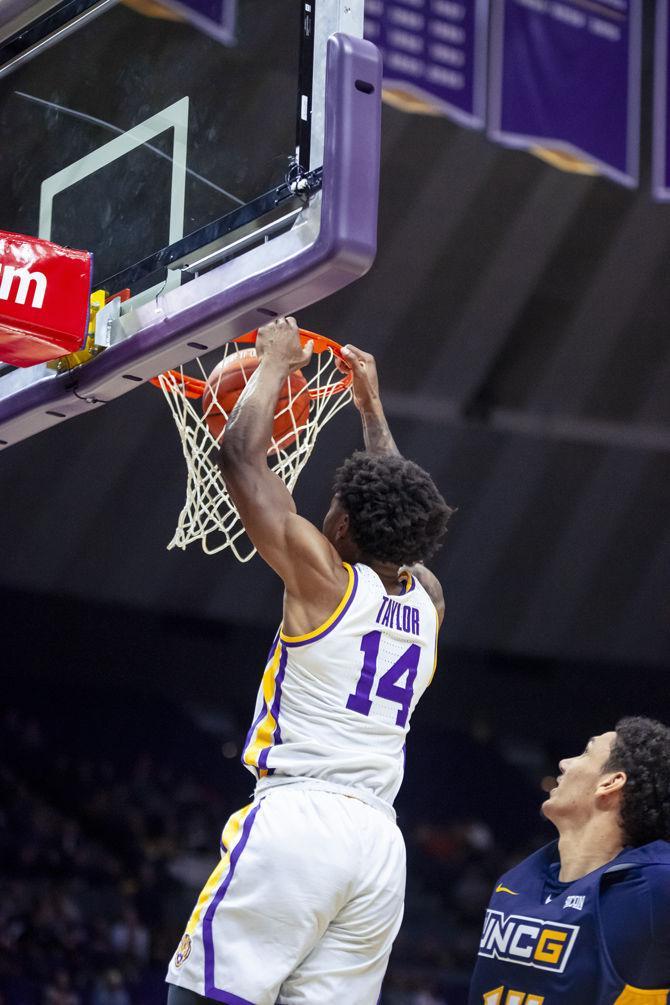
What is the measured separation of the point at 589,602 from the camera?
1157cm

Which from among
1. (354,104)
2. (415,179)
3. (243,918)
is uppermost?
(415,179)

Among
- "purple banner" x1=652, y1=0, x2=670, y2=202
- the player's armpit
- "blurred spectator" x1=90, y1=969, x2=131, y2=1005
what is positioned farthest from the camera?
"blurred spectator" x1=90, y1=969, x2=131, y2=1005

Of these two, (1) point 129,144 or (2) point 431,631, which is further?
(1) point 129,144

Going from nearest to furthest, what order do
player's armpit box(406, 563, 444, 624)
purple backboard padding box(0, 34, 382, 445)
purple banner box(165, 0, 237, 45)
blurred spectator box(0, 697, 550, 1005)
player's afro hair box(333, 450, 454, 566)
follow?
purple backboard padding box(0, 34, 382, 445)
player's afro hair box(333, 450, 454, 566)
purple banner box(165, 0, 237, 45)
player's armpit box(406, 563, 444, 624)
blurred spectator box(0, 697, 550, 1005)

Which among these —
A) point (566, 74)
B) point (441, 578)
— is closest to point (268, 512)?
point (566, 74)

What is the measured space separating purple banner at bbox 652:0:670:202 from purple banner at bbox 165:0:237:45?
14.9ft

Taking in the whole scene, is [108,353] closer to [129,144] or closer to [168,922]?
[129,144]

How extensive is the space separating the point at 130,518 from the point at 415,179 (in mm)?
3560

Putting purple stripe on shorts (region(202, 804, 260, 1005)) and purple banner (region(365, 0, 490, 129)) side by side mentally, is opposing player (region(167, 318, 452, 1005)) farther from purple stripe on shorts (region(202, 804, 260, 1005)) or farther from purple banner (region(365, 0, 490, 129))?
purple banner (region(365, 0, 490, 129))

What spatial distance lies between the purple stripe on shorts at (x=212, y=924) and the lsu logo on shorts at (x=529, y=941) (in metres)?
0.67

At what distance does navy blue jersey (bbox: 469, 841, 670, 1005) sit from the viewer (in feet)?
8.96

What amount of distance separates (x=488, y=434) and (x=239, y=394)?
8025 mm

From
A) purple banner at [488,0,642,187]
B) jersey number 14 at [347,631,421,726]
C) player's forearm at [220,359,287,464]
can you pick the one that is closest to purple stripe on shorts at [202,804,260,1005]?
jersey number 14 at [347,631,421,726]

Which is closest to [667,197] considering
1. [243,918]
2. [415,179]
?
[415,179]
